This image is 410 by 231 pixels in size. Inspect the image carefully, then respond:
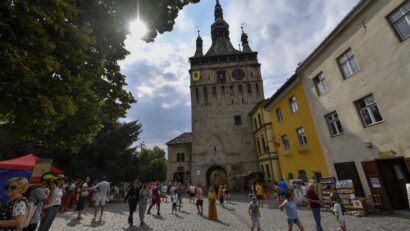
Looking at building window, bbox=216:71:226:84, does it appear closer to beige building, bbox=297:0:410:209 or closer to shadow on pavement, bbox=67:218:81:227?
beige building, bbox=297:0:410:209

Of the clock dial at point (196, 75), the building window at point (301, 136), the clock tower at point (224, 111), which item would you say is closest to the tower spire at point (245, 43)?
the clock tower at point (224, 111)

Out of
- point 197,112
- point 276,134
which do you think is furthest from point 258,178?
point 197,112

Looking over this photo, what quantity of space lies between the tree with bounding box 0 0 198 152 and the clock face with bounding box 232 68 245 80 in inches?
1206

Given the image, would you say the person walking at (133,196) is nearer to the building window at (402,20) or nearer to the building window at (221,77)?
the building window at (402,20)

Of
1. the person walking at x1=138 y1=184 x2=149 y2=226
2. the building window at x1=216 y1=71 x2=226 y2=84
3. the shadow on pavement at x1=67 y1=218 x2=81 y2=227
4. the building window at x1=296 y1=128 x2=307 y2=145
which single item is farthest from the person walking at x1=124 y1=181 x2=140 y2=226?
the building window at x1=216 y1=71 x2=226 y2=84

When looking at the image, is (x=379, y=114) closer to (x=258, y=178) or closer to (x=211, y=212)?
(x=211, y=212)

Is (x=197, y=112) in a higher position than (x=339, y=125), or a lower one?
higher

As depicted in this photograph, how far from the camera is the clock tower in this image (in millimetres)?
32906

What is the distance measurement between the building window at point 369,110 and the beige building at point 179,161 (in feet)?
106

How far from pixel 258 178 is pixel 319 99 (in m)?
16.7

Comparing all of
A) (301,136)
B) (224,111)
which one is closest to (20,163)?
(301,136)

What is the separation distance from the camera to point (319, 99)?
14844 millimetres

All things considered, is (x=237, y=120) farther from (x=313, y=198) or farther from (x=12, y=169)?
(x=12, y=169)

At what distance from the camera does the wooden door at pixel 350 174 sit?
12209 mm
